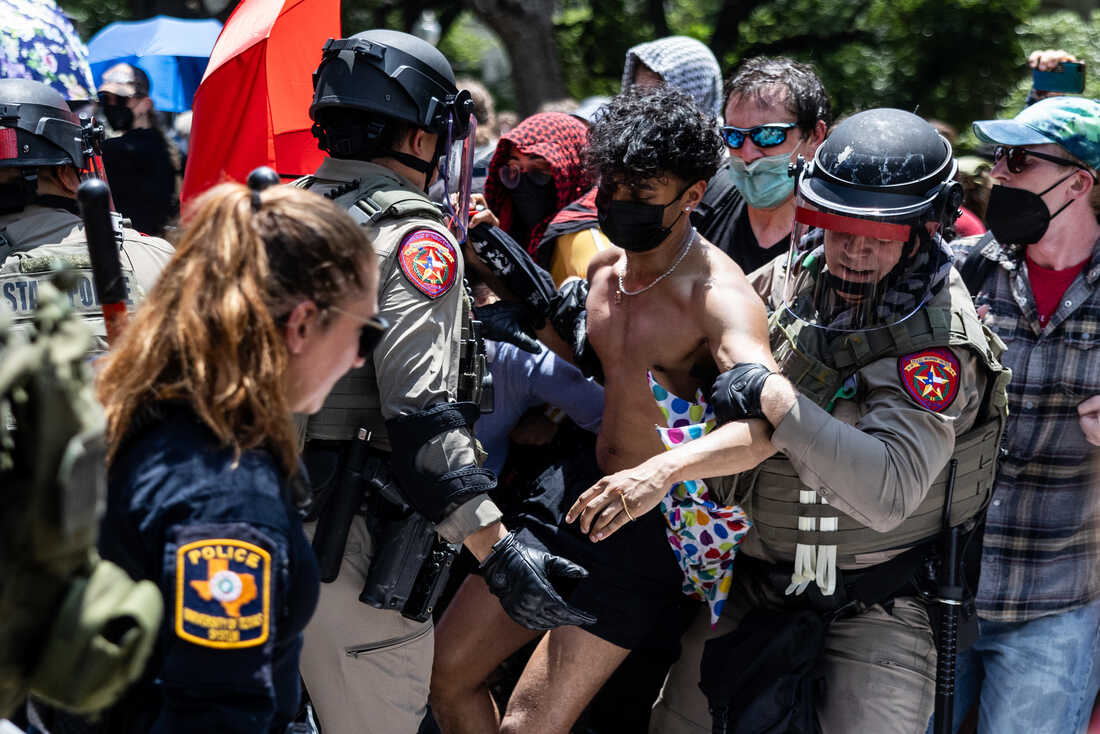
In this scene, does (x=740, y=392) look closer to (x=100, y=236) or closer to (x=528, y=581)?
(x=528, y=581)

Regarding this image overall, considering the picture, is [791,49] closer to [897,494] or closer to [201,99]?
[201,99]

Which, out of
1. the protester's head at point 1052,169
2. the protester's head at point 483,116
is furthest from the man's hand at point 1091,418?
the protester's head at point 483,116

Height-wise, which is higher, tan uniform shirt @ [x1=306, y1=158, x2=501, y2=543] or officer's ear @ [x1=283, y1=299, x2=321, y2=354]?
officer's ear @ [x1=283, y1=299, x2=321, y2=354]

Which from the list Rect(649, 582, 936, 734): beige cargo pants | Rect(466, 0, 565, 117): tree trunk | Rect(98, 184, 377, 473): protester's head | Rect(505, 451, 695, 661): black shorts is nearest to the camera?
Rect(98, 184, 377, 473): protester's head

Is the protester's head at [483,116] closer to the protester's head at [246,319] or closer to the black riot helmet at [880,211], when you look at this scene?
the black riot helmet at [880,211]

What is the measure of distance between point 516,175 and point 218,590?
324 cm

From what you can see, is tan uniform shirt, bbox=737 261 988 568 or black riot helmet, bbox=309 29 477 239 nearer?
tan uniform shirt, bbox=737 261 988 568

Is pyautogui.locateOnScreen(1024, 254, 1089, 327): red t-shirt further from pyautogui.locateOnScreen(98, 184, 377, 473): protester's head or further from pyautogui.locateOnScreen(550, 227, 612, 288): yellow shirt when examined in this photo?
pyautogui.locateOnScreen(98, 184, 377, 473): protester's head

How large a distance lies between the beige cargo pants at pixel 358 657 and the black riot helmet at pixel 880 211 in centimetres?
136

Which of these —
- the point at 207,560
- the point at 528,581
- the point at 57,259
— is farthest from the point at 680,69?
the point at 207,560

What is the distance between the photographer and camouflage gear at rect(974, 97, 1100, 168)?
3387 mm

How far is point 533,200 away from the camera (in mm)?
4711

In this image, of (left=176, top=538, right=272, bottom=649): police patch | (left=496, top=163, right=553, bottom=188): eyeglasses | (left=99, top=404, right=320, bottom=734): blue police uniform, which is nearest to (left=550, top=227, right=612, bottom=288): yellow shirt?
(left=496, top=163, right=553, bottom=188): eyeglasses

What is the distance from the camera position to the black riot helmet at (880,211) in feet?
9.53
